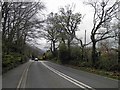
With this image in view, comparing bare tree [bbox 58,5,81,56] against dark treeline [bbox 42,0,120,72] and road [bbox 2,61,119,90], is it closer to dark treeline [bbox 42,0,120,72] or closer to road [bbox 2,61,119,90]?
dark treeline [bbox 42,0,120,72]

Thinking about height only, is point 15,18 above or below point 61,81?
above

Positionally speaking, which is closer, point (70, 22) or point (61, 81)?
point (61, 81)

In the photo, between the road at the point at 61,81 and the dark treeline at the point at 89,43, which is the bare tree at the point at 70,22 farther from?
the road at the point at 61,81

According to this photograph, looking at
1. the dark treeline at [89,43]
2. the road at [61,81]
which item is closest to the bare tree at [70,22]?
the dark treeline at [89,43]

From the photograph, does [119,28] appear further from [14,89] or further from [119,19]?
[14,89]

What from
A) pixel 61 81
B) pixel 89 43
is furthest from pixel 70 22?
pixel 61 81

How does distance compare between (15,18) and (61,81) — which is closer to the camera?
(61,81)

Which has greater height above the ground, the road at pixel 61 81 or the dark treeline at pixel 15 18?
the dark treeline at pixel 15 18

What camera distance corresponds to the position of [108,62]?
32750mm

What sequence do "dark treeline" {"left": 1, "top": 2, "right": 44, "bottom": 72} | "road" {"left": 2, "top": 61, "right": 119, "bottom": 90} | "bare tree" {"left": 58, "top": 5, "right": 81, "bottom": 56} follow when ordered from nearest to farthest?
1. "road" {"left": 2, "top": 61, "right": 119, "bottom": 90}
2. "dark treeline" {"left": 1, "top": 2, "right": 44, "bottom": 72}
3. "bare tree" {"left": 58, "top": 5, "right": 81, "bottom": 56}

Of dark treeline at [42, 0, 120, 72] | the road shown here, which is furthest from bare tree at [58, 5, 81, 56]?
the road

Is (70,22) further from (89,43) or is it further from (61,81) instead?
(61,81)

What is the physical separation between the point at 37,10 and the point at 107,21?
34.7ft

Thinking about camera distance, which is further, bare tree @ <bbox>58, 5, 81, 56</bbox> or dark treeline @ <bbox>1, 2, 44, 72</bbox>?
bare tree @ <bbox>58, 5, 81, 56</bbox>
